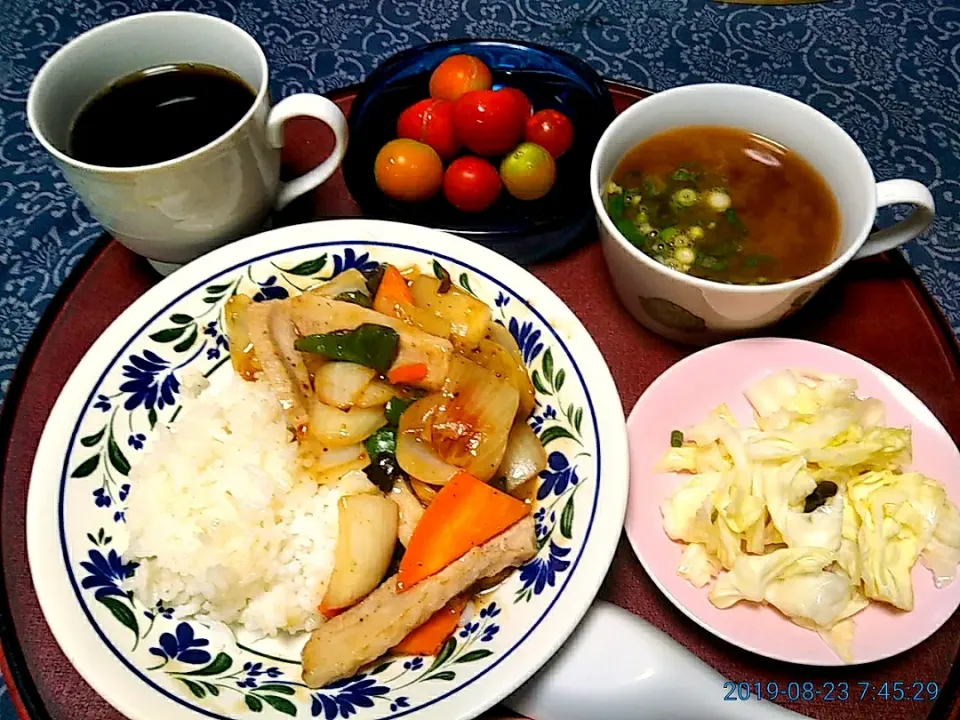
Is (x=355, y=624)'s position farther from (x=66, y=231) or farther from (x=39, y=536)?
(x=66, y=231)

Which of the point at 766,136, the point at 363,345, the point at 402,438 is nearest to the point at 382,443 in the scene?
the point at 402,438

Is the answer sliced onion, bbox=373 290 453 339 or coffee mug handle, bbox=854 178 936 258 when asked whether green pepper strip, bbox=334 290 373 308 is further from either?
coffee mug handle, bbox=854 178 936 258

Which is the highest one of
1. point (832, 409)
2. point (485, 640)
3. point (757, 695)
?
point (832, 409)

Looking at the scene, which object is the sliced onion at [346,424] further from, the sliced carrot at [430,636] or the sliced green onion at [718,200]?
the sliced green onion at [718,200]

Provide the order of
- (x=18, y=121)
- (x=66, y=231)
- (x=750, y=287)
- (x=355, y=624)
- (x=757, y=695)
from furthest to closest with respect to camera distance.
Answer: (x=18, y=121) → (x=66, y=231) → (x=750, y=287) → (x=757, y=695) → (x=355, y=624)

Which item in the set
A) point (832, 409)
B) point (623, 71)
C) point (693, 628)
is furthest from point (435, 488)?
point (623, 71)

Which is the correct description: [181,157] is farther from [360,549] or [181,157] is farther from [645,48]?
[645,48]

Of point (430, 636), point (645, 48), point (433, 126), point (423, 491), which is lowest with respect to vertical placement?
point (430, 636)
